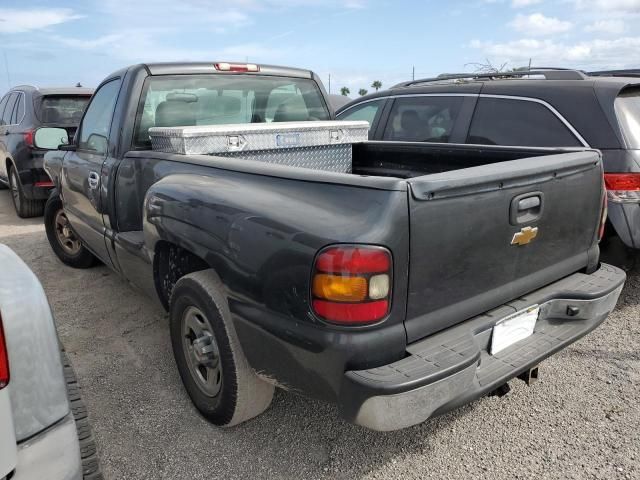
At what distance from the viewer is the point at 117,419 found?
2600mm

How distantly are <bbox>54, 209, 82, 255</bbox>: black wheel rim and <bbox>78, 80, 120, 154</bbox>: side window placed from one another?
3.74ft

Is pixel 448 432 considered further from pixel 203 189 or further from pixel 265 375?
pixel 203 189

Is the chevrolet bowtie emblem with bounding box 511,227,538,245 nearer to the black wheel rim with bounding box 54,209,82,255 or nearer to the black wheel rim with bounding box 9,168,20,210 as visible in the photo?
the black wheel rim with bounding box 54,209,82,255

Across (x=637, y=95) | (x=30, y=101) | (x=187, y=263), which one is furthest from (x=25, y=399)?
(x=30, y=101)

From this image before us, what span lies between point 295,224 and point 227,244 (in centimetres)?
40

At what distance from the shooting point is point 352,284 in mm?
1713

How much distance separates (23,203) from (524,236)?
719 centimetres

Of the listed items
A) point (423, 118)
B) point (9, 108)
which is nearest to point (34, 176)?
point (9, 108)

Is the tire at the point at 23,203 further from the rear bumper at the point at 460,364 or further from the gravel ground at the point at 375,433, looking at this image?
the rear bumper at the point at 460,364

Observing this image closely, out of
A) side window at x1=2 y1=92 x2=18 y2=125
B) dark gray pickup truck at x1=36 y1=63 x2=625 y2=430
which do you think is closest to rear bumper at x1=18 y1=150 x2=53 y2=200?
side window at x1=2 y1=92 x2=18 y2=125

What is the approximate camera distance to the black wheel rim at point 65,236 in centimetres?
487

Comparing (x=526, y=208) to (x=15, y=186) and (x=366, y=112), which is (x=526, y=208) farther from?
(x=15, y=186)

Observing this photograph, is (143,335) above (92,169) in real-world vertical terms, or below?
below

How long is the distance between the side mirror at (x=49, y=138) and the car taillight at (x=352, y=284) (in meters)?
3.10
